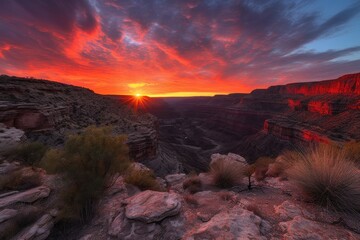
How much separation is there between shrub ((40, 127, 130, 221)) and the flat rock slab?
3.30 feet

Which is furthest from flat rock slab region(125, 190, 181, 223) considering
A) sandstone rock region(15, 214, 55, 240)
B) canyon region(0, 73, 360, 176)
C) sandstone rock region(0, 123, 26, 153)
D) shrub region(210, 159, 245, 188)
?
sandstone rock region(0, 123, 26, 153)

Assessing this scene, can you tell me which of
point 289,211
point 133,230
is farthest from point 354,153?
point 133,230

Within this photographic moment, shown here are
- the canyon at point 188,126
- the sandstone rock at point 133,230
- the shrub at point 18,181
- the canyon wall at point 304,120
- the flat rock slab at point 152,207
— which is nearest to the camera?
the sandstone rock at point 133,230

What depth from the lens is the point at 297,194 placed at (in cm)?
474

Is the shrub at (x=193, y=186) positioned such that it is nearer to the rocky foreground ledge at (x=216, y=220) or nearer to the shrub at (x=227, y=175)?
the shrub at (x=227, y=175)

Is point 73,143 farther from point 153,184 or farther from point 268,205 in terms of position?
point 268,205

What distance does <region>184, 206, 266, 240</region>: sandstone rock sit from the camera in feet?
9.99

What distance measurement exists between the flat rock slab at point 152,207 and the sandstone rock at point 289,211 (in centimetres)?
223

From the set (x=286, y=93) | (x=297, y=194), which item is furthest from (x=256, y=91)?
(x=297, y=194)

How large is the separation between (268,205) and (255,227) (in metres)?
1.45

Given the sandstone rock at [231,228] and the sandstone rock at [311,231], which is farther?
the sandstone rock at [231,228]

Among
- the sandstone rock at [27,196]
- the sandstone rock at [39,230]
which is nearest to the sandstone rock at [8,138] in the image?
the sandstone rock at [27,196]

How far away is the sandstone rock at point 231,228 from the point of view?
9.99 feet

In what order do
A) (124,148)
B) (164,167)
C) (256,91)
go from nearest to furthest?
(124,148) < (164,167) < (256,91)
